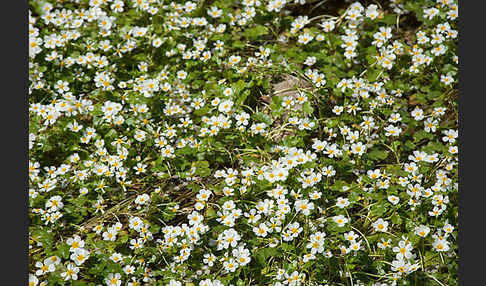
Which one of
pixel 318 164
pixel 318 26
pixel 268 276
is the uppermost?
pixel 318 26

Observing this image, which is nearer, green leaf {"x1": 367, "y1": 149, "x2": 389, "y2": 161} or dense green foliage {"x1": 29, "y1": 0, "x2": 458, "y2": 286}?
dense green foliage {"x1": 29, "y1": 0, "x2": 458, "y2": 286}

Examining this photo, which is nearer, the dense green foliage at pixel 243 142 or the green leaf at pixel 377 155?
the dense green foliage at pixel 243 142

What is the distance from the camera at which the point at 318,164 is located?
121 inches

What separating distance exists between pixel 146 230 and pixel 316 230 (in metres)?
→ 0.84

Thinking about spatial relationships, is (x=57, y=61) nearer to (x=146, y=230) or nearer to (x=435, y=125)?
(x=146, y=230)

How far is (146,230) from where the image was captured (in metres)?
2.83

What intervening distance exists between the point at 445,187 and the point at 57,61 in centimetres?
244

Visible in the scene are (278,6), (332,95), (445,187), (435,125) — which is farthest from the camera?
(278,6)

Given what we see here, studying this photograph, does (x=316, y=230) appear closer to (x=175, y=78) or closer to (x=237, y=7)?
(x=175, y=78)

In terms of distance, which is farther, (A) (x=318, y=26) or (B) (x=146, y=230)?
(A) (x=318, y=26)

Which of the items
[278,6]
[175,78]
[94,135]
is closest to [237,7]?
[278,6]

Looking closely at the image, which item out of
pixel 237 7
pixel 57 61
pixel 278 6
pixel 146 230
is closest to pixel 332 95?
pixel 278 6

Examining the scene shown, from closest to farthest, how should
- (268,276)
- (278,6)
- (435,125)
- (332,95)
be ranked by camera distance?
(268,276) < (435,125) < (332,95) < (278,6)

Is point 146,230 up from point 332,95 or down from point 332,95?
down
